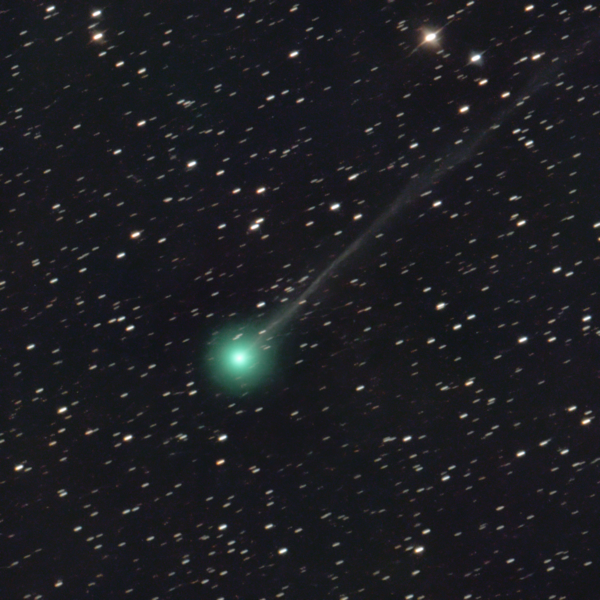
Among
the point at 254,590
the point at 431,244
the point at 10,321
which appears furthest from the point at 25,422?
the point at 431,244

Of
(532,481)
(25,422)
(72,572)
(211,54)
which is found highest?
(211,54)

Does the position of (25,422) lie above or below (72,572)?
above

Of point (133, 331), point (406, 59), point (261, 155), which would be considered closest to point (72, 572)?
point (133, 331)

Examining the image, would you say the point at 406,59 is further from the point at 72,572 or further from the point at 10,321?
the point at 72,572
